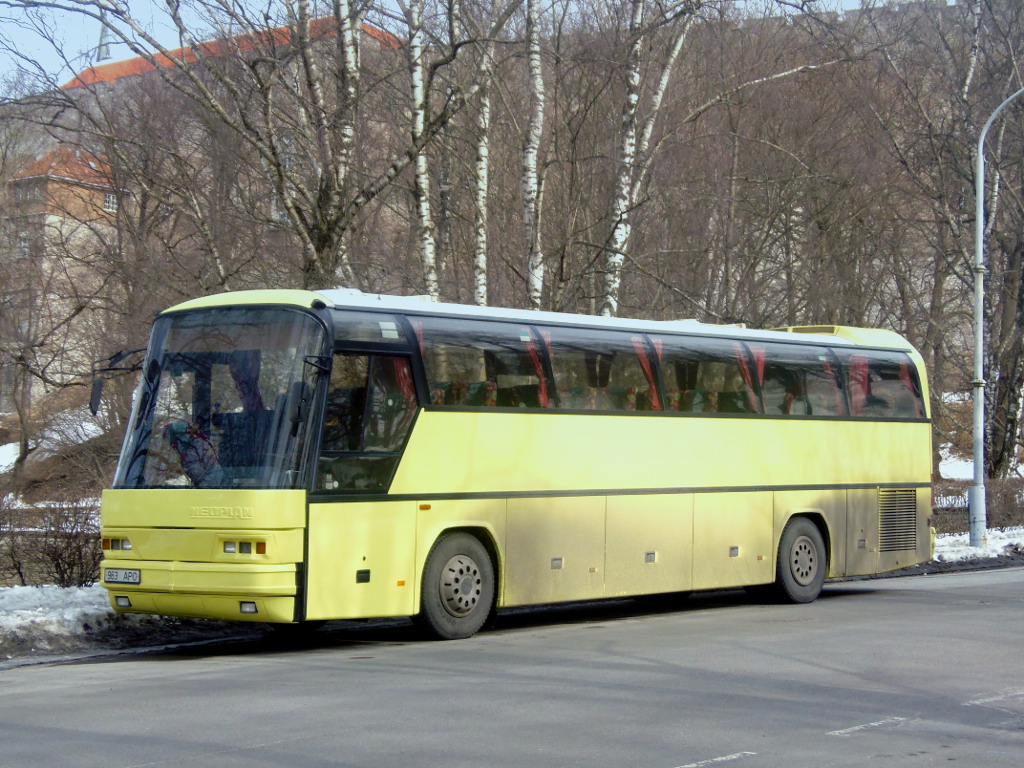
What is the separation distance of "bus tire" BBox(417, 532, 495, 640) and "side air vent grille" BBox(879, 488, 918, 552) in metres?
7.43

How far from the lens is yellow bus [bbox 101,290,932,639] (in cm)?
1202

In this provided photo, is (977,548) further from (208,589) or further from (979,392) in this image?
(208,589)

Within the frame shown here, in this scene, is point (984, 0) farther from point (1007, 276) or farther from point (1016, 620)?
point (1016, 620)

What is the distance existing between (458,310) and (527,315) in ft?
3.13

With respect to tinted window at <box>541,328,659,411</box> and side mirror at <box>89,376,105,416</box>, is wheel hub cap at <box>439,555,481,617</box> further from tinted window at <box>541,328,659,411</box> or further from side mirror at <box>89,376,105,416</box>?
side mirror at <box>89,376,105,416</box>

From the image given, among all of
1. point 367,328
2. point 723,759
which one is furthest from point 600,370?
point 723,759

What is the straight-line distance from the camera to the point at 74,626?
12.9 metres

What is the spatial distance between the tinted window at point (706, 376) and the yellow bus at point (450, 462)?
3 cm

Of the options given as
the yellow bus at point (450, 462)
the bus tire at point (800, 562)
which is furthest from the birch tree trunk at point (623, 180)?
the bus tire at point (800, 562)

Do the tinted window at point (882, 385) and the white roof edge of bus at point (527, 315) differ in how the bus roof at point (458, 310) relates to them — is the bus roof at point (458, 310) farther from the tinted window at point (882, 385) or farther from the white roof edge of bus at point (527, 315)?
the tinted window at point (882, 385)

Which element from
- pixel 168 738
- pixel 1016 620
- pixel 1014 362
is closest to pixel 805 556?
pixel 1016 620

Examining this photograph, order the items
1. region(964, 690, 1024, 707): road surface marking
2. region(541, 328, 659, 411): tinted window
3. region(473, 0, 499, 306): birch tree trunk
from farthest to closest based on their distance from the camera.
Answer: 1. region(473, 0, 499, 306): birch tree trunk
2. region(541, 328, 659, 411): tinted window
3. region(964, 690, 1024, 707): road surface marking

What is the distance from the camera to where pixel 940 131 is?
1383 inches

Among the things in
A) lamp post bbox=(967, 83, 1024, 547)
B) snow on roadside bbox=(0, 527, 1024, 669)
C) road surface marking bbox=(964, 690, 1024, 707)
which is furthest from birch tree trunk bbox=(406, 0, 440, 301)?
lamp post bbox=(967, 83, 1024, 547)
